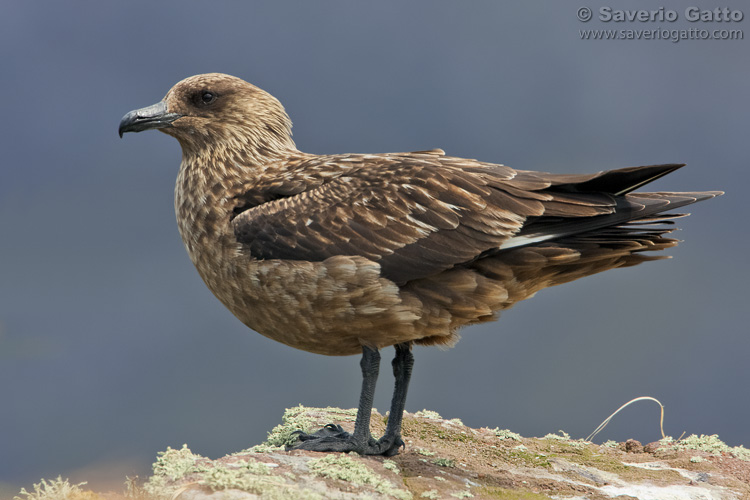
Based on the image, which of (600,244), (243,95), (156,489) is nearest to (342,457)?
(156,489)

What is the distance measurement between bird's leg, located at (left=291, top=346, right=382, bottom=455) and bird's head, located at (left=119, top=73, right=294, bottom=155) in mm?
1881

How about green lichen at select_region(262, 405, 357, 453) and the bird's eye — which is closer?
green lichen at select_region(262, 405, 357, 453)

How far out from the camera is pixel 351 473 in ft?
15.9

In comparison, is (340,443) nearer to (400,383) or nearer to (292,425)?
(400,383)

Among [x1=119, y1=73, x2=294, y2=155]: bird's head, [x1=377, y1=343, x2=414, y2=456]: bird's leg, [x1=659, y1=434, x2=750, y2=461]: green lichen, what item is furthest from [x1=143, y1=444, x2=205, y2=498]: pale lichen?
[x1=659, y1=434, x2=750, y2=461]: green lichen

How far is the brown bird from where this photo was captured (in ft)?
16.6

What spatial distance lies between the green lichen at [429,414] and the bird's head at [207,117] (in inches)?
114

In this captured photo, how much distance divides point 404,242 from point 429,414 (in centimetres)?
262

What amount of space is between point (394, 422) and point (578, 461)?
1.82 m

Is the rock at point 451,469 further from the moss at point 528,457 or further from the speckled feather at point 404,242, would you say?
the speckled feather at point 404,242

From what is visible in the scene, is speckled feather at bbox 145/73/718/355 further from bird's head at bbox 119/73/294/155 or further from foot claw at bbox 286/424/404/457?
foot claw at bbox 286/424/404/457

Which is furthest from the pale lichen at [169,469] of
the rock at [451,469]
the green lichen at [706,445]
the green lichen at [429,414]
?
the green lichen at [706,445]

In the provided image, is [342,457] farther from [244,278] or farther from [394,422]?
[244,278]

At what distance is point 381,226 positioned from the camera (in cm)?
515
